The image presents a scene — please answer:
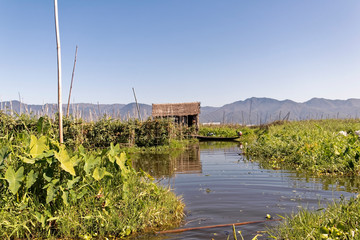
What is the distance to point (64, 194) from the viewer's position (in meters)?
4.16

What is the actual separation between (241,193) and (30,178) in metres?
4.81

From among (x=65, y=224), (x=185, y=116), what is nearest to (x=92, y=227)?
(x=65, y=224)

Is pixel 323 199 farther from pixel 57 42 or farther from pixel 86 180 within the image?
pixel 57 42

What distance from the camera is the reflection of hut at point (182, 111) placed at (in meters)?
31.6

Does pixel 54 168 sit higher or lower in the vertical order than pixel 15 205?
higher

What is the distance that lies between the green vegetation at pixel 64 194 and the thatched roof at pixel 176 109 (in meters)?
26.1

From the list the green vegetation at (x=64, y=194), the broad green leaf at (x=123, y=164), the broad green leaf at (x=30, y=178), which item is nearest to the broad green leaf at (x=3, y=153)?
the green vegetation at (x=64, y=194)

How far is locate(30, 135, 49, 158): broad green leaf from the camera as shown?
13.8 feet

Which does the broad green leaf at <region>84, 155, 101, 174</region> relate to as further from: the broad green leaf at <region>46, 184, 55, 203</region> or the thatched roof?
the thatched roof

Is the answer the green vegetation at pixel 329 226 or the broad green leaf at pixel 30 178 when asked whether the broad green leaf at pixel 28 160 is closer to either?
the broad green leaf at pixel 30 178

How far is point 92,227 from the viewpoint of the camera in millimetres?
4523

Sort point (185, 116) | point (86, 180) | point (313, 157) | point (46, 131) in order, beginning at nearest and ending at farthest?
point (86, 180), point (46, 131), point (313, 157), point (185, 116)

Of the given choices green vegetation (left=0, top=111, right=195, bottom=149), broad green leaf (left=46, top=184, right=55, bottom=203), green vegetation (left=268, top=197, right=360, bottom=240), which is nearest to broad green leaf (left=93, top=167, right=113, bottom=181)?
broad green leaf (left=46, top=184, right=55, bottom=203)

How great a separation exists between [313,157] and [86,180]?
8.26 metres
